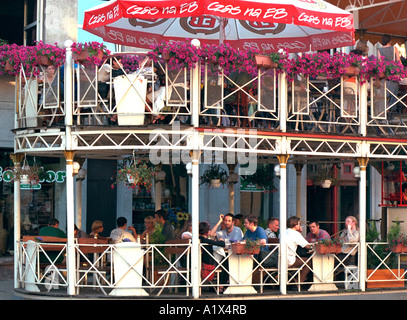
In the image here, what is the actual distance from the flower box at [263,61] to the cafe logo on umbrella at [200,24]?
346 cm

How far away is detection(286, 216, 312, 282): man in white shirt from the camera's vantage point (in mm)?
15484

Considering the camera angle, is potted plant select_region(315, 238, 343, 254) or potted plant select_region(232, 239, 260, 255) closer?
potted plant select_region(232, 239, 260, 255)

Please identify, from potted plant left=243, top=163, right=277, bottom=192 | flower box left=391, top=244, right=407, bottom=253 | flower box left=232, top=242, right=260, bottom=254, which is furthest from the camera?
potted plant left=243, top=163, right=277, bottom=192

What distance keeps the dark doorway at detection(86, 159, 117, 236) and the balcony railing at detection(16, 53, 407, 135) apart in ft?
14.3

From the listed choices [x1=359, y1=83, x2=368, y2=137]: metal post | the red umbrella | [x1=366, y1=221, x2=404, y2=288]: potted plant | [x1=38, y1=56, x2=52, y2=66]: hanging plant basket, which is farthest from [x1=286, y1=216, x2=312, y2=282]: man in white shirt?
[x1=38, y1=56, x2=52, y2=66]: hanging plant basket

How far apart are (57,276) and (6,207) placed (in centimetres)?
390

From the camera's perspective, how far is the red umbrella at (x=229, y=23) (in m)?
14.5

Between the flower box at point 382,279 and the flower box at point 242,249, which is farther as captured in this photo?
the flower box at point 382,279

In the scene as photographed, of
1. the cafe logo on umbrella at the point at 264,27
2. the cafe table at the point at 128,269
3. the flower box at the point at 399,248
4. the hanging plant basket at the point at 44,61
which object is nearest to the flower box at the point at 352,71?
the cafe logo on umbrella at the point at 264,27

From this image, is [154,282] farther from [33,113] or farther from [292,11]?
[292,11]

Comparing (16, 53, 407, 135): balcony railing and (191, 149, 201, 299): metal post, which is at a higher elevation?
(16, 53, 407, 135): balcony railing

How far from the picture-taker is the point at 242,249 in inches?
581

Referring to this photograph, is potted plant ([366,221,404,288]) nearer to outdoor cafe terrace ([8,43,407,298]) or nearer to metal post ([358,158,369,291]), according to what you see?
outdoor cafe terrace ([8,43,407,298])

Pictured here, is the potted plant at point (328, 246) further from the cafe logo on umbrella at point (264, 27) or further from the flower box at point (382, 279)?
the cafe logo on umbrella at point (264, 27)
